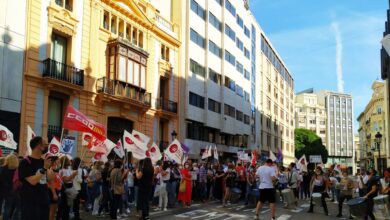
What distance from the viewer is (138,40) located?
31.5 m

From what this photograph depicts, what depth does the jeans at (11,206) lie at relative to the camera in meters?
10.2

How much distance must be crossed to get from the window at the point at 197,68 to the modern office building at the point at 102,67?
7.01 feet

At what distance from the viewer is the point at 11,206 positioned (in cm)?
1066

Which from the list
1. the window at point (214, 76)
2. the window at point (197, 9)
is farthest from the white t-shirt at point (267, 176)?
the window at point (214, 76)

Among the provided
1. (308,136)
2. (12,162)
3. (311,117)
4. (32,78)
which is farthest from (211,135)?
(311,117)

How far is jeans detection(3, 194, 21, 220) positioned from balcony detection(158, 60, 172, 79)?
2391cm

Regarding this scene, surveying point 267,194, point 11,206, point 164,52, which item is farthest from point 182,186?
point 164,52

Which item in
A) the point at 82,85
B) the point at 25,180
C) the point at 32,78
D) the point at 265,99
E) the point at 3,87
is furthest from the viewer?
the point at 265,99

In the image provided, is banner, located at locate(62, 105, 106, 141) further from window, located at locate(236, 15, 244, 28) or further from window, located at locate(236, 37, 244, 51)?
window, located at locate(236, 15, 244, 28)

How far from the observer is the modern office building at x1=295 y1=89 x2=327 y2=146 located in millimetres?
143625

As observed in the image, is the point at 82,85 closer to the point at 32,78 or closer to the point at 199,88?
the point at 32,78

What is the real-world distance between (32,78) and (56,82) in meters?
1.30

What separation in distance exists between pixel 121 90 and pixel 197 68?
1257cm

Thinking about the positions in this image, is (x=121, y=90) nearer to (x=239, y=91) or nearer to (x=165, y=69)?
(x=165, y=69)
